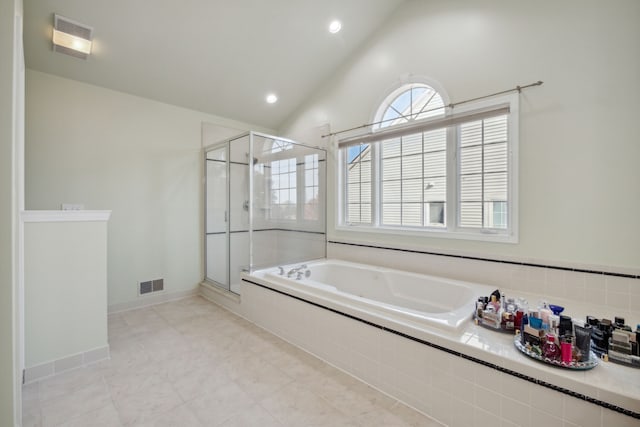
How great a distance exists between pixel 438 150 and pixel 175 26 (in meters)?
2.67

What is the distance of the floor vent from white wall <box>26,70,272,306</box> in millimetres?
58

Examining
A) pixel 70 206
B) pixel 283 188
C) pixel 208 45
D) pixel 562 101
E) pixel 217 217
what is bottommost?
pixel 217 217

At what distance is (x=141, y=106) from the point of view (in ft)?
10.6

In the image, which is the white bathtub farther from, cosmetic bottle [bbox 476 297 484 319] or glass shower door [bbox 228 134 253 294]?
glass shower door [bbox 228 134 253 294]

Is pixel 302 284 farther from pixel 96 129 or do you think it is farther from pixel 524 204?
pixel 96 129

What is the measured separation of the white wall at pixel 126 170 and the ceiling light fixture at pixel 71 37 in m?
0.44

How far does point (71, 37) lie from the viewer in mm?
2365

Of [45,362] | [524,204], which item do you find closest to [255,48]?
[524,204]

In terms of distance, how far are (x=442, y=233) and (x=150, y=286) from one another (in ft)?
10.7

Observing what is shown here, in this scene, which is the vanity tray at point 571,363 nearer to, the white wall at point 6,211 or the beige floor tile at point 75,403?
the white wall at point 6,211

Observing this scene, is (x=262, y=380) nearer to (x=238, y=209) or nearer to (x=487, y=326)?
(x=487, y=326)

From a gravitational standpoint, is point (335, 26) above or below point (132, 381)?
above

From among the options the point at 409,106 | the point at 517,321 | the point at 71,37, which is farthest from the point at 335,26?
the point at 517,321

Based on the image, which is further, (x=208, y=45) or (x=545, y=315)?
(x=208, y=45)
